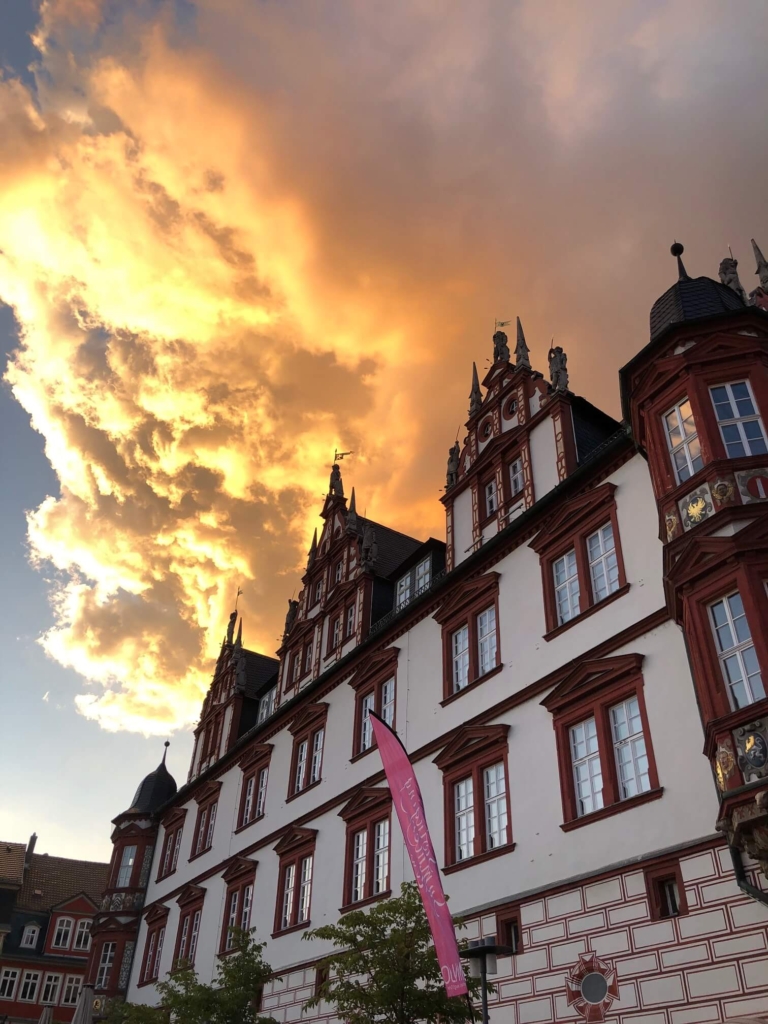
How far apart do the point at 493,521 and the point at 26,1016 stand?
3899 cm

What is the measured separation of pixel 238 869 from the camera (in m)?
30.2

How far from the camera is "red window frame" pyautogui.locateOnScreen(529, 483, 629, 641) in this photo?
18.8m

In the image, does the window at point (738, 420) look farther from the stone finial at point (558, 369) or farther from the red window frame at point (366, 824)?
the red window frame at point (366, 824)

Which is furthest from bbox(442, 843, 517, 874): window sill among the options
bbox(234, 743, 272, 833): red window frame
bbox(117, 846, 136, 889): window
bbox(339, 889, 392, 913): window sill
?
bbox(117, 846, 136, 889): window

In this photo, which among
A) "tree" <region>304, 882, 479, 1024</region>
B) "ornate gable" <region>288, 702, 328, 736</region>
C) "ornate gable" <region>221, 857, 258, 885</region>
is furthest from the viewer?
"ornate gable" <region>221, 857, 258, 885</region>

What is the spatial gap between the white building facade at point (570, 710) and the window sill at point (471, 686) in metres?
0.05

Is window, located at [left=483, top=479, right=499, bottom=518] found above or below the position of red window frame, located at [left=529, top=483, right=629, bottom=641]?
above

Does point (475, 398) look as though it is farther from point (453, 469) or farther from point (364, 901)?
point (364, 901)

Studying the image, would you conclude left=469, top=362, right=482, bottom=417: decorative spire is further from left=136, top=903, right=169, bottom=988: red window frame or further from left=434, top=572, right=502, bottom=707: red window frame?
left=136, top=903, right=169, bottom=988: red window frame

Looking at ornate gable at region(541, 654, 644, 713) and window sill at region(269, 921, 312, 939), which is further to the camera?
window sill at region(269, 921, 312, 939)

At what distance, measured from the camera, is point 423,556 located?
28.0 m

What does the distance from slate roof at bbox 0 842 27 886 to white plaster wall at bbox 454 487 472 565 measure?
1498 inches

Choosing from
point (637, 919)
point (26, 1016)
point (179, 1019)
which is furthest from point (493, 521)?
point (26, 1016)

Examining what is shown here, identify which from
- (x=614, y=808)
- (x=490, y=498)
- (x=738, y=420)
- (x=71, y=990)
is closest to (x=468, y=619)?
(x=490, y=498)
